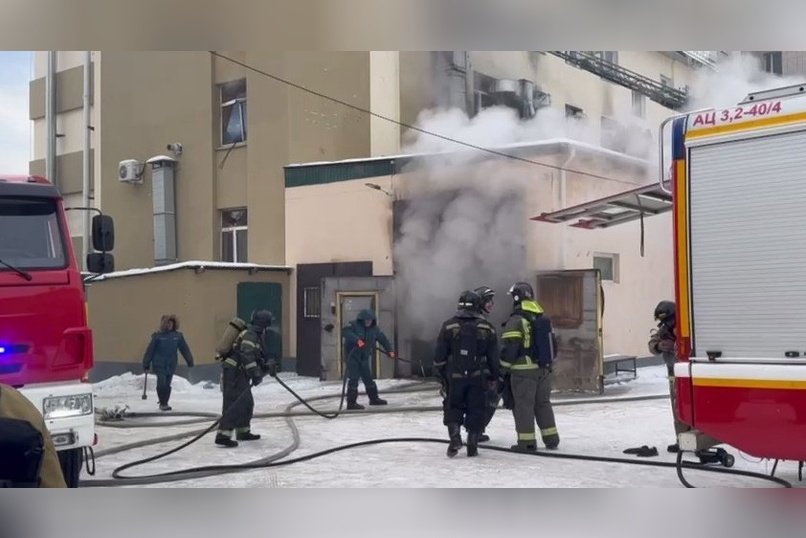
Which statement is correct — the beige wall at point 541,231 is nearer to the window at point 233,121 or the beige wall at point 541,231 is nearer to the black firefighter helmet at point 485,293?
the black firefighter helmet at point 485,293

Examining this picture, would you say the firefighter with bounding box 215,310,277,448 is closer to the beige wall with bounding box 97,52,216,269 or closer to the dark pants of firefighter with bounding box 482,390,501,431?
the beige wall with bounding box 97,52,216,269

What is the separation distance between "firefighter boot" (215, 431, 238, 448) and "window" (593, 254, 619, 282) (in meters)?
3.16

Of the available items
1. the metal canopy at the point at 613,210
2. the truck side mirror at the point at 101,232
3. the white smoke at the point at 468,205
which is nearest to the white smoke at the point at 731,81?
the white smoke at the point at 468,205

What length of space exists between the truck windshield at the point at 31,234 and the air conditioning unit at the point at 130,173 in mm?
1143

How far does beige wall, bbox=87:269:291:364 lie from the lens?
5.07m

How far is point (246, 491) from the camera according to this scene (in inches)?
185

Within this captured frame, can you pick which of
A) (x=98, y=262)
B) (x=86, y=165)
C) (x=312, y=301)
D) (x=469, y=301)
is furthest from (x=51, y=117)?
(x=469, y=301)

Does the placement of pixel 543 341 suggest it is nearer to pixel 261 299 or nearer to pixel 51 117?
pixel 261 299

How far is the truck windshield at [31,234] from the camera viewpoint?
424cm

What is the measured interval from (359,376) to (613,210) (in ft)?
8.31

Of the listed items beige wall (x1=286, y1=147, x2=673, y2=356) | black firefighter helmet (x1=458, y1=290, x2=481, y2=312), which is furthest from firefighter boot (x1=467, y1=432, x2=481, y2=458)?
beige wall (x1=286, y1=147, x2=673, y2=356)

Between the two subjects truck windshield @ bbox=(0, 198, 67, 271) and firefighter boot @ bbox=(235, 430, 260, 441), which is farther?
firefighter boot @ bbox=(235, 430, 260, 441)

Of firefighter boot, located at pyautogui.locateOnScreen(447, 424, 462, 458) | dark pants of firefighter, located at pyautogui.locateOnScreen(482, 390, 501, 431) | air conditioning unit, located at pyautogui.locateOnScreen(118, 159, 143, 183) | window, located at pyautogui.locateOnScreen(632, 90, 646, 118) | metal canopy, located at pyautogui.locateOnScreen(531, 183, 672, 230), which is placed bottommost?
firefighter boot, located at pyautogui.locateOnScreen(447, 424, 462, 458)

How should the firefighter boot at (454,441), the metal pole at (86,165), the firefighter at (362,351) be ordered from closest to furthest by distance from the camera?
the metal pole at (86,165)
the firefighter boot at (454,441)
the firefighter at (362,351)
